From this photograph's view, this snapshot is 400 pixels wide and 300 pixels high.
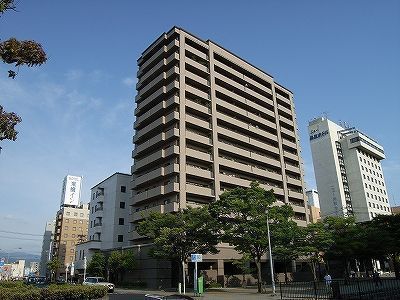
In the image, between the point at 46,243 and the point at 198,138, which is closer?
the point at 198,138

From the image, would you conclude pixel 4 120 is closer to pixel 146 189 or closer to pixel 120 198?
pixel 146 189

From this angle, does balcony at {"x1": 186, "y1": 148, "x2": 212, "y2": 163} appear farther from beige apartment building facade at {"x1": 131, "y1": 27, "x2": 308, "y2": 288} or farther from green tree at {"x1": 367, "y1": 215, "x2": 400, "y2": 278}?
green tree at {"x1": 367, "y1": 215, "x2": 400, "y2": 278}

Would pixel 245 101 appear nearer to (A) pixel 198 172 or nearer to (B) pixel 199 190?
(A) pixel 198 172

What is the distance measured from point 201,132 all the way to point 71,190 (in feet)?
250

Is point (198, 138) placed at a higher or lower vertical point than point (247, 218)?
higher

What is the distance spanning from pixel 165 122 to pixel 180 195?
42.7 ft

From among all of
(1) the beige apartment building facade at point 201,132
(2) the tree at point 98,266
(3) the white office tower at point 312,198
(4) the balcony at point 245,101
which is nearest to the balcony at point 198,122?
(1) the beige apartment building facade at point 201,132

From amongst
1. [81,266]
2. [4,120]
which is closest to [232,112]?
[81,266]

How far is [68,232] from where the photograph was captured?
11450cm

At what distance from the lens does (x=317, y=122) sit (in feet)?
385

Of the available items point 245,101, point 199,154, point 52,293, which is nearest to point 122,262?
point 199,154

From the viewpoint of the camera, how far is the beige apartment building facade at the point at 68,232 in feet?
373

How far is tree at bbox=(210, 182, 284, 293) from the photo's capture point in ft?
125

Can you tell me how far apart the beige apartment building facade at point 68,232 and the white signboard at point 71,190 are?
93.7 inches
